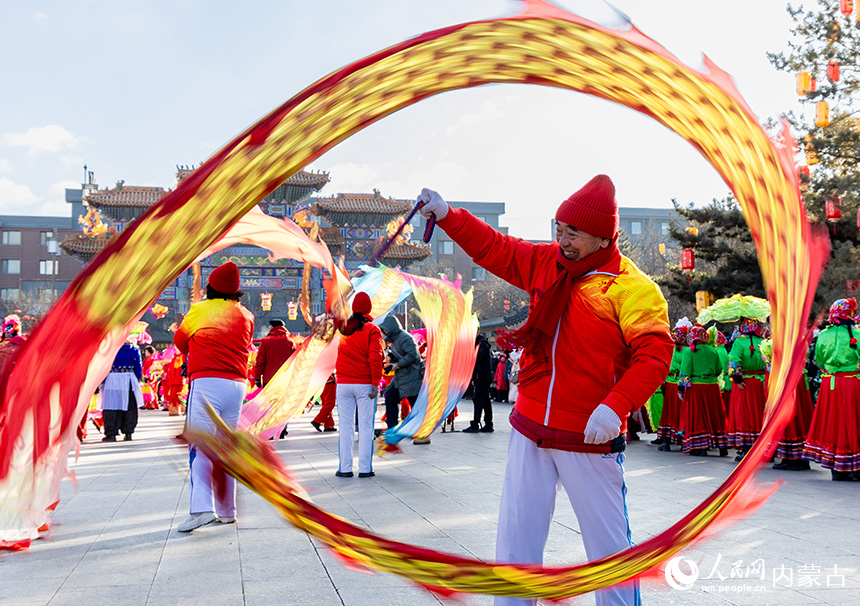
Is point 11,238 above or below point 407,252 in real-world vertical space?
above

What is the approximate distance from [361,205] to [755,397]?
2999 centimetres

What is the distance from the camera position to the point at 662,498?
253 inches

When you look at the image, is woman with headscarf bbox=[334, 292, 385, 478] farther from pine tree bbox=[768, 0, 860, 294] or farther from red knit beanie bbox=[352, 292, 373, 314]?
pine tree bbox=[768, 0, 860, 294]

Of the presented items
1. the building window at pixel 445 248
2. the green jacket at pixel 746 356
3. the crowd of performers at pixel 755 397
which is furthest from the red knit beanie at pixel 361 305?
the building window at pixel 445 248

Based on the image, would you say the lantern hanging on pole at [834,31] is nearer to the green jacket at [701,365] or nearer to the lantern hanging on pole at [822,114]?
the lantern hanging on pole at [822,114]

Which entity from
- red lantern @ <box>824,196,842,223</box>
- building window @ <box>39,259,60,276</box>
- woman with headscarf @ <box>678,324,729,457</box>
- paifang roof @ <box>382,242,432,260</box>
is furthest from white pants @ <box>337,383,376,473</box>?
building window @ <box>39,259,60,276</box>

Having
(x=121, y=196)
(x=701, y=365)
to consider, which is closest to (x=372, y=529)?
(x=701, y=365)

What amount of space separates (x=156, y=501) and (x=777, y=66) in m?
17.1

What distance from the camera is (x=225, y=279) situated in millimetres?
4891

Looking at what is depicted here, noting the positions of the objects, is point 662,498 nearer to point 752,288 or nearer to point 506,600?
point 506,600

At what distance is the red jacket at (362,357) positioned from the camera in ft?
25.1

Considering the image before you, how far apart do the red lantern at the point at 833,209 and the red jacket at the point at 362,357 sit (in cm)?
1127

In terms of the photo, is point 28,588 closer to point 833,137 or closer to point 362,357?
point 362,357

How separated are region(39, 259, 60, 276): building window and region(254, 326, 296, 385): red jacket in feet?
183
